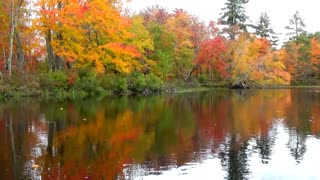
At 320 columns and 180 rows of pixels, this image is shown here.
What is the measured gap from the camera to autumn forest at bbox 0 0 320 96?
1353 inches

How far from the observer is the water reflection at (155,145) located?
31.4ft

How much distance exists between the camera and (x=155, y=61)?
142 feet

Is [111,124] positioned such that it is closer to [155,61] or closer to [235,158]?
[235,158]

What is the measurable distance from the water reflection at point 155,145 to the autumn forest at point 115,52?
14.9 metres

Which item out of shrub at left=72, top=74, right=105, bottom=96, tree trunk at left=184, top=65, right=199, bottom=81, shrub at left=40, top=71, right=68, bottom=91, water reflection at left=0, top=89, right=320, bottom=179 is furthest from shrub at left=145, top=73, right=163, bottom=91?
water reflection at left=0, top=89, right=320, bottom=179

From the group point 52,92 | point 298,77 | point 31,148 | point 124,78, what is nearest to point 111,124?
point 31,148

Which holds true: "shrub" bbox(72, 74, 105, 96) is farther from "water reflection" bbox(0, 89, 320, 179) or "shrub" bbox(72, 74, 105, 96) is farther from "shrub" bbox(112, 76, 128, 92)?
"water reflection" bbox(0, 89, 320, 179)

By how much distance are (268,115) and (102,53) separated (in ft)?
62.7

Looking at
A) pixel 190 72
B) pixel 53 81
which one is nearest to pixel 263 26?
pixel 190 72

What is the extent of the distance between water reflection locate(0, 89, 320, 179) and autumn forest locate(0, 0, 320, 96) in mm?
14926

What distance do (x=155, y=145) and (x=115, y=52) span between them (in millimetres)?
24578

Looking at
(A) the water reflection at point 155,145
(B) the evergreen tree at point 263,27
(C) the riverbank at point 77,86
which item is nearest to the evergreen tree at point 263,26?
(B) the evergreen tree at point 263,27

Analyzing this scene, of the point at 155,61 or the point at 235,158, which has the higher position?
the point at 155,61

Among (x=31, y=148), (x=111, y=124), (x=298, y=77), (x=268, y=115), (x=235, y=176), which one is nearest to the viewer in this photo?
(x=235, y=176)
